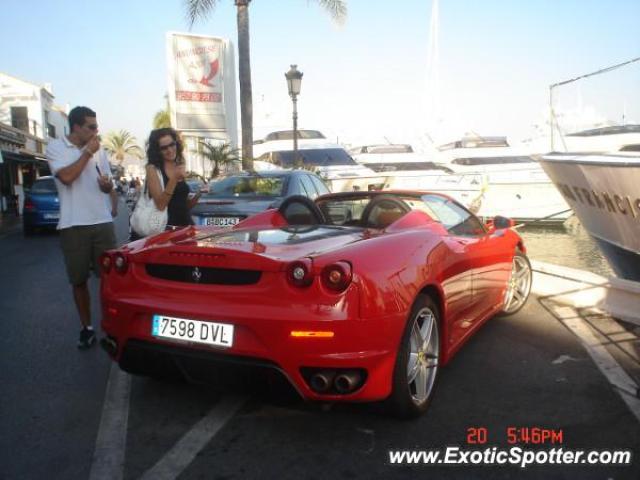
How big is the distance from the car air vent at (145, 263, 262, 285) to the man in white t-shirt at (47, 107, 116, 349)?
1537 mm

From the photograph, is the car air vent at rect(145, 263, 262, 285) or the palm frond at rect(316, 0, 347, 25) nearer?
the car air vent at rect(145, 263, 262, 285)

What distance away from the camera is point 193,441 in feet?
9.44

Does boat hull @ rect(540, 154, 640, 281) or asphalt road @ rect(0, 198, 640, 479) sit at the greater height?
boat hull @ rect(540, 154, 640, 281)

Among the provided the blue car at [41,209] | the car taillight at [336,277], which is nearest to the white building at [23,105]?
the blue car at [41,209]

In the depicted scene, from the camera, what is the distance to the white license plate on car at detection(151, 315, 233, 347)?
2.72 meters

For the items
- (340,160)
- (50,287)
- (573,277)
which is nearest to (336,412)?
(573,277)

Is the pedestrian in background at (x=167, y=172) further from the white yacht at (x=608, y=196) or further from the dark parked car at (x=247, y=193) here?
the white yacht at (x=608, y=196)

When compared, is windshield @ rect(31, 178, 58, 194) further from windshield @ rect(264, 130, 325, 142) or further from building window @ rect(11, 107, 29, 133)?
building window @ rect(11, 107, 29, 133)

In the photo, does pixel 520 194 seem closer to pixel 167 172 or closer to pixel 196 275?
pixel 167 172

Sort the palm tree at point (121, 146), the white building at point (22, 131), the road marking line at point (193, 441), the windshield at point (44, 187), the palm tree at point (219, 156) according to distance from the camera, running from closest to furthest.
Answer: the road marking line at point (193, 441) < the windshield at point (44, 187) < the palm tree at point (219, 156) < the white building at point (22, 131) < the palm tree at point (121, 146)

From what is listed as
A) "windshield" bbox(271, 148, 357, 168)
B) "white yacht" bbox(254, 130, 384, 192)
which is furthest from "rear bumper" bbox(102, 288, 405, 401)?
"windshield" bbox(271, 148, 357, 168)

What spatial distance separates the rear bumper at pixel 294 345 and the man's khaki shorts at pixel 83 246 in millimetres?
1815

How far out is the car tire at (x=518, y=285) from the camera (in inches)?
205

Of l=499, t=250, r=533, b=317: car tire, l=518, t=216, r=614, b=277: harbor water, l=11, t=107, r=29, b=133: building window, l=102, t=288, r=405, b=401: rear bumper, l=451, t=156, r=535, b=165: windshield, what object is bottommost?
l=518, t=216, r=614, b=277: harbor water
